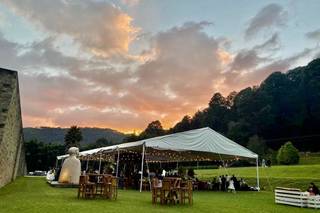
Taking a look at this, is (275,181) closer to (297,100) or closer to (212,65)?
(212,65)

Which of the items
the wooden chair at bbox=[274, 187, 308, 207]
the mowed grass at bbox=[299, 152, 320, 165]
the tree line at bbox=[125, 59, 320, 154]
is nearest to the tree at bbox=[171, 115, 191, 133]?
the tree line at bbox=[125, 59, 320, 154]

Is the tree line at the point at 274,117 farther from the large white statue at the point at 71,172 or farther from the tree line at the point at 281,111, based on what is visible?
the large white statue at the point at 71,172

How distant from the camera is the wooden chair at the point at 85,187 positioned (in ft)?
34.1

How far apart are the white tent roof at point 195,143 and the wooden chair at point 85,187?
4.88 meters

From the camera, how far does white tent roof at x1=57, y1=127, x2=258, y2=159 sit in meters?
15.6

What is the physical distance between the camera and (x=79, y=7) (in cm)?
1510

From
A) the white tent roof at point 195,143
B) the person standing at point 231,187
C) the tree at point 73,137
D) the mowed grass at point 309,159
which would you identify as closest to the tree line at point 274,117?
the tree at point 73,137

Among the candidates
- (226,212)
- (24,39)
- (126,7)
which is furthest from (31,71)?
(226,212)

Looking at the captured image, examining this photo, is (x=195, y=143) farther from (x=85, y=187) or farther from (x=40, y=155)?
(x=40, y=155)

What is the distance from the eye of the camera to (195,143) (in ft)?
54.9

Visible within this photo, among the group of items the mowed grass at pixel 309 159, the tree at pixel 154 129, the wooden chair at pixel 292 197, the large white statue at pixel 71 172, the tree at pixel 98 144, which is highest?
the tree at pixel 154 129

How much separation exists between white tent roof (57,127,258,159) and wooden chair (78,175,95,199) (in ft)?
16.0

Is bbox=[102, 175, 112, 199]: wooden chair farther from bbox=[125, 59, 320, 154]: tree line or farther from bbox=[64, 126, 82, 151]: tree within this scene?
bbox=[64, 126, 82, 151]: tree

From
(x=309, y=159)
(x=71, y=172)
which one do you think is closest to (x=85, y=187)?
(x=71, y=172)
